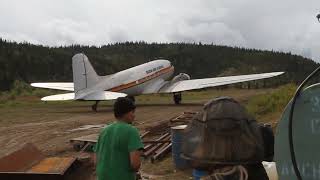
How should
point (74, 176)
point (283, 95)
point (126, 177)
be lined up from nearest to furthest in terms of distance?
point (126, 177), point (74, 176), point (283, 95)

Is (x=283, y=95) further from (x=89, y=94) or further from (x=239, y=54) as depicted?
(x=239, y=54)

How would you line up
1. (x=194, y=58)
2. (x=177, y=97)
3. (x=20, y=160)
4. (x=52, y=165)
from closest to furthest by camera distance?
(x=20, y=160) < (x=52, y=165) < (x=177, y=97) < (x=194, y=58)

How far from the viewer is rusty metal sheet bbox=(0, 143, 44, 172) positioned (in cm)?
827

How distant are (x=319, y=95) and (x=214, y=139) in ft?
2.93

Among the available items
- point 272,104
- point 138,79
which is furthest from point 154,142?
point 138,79

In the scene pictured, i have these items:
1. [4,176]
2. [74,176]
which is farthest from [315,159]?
[74,176]

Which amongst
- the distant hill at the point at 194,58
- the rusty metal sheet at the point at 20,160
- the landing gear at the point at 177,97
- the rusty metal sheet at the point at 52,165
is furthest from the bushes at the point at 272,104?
the distant hill at the point at 194,58

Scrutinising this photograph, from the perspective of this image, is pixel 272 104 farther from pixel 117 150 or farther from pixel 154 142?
pixel 117 150

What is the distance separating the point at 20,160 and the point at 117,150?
5.05 meters

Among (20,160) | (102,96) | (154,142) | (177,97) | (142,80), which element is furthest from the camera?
(177,97)

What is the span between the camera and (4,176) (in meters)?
7.53

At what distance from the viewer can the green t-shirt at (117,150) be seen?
4488 millimetres

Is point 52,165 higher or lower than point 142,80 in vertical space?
lower

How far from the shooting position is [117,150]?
179 inches
